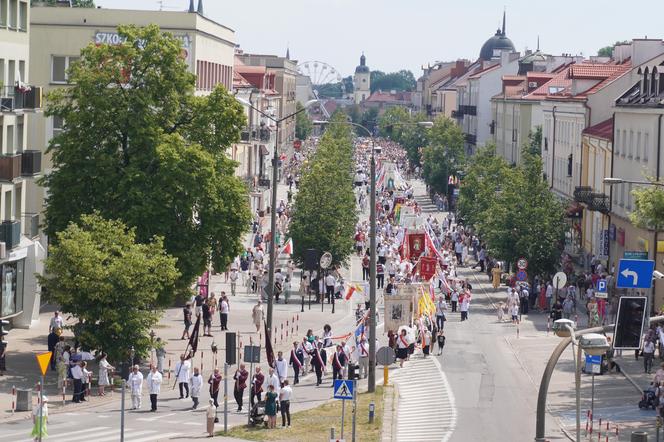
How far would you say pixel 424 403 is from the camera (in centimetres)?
4031

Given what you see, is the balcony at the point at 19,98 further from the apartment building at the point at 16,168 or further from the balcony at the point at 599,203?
the balcony at the point at 599,203

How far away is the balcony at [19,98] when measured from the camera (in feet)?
161

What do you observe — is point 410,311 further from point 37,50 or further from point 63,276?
point 37,50

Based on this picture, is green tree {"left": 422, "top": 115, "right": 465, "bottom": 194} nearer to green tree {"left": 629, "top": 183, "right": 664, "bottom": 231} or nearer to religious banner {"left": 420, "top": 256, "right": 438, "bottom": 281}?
religious banner {"left": 420, "top": 256, "right": 438, "bottom": 281}

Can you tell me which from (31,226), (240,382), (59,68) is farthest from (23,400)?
(59,68)

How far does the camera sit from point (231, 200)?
4850 centimetres

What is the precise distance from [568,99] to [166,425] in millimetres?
56001

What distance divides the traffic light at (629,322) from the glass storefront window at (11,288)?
1248 inches

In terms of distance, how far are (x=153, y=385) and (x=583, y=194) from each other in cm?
3917

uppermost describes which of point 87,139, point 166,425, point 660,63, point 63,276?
point 660,63

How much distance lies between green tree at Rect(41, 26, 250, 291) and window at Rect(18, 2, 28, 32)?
212 inches

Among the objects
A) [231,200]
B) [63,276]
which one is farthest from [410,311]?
[63,276]

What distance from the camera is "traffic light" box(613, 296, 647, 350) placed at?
2116 cm

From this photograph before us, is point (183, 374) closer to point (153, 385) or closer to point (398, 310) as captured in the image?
point (153, 385)
